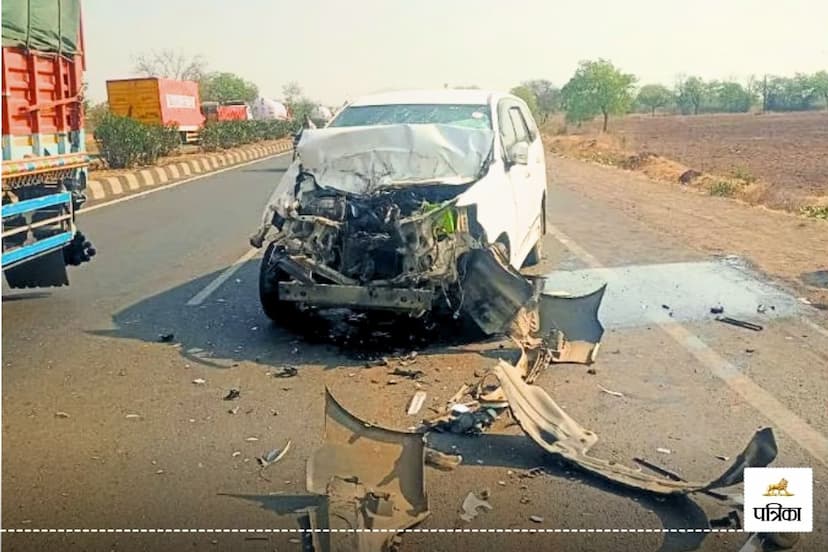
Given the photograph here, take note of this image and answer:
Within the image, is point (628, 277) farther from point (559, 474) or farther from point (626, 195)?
point (626, 195)

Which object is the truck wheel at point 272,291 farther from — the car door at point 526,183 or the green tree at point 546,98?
the green tree at point 546,98

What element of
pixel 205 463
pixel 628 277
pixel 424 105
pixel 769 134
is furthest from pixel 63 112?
pixel 769 134

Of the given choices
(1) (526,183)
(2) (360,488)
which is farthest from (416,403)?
(1) (526,183)

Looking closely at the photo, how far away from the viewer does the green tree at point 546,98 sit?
895cm

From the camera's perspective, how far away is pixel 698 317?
6.63 meters

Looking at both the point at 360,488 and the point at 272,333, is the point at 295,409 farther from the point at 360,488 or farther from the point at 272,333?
the point at 272,333

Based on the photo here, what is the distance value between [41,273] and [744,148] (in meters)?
32.9

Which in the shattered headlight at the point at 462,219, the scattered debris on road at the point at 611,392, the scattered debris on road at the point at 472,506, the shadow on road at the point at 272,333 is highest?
the shattered headlight at the point at 462,219

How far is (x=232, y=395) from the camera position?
4855mm

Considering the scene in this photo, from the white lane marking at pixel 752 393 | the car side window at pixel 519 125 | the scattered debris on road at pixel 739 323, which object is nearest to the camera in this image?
the white lane marking at pixel 752 393

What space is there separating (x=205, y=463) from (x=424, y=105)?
13.6 feet

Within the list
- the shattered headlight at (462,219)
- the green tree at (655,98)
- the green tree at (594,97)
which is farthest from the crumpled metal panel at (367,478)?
the green tree at (655,98)

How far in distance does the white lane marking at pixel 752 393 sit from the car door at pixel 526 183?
1.36 m

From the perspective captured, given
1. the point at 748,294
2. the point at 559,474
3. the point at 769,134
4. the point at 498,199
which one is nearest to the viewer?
the point at 559,474
